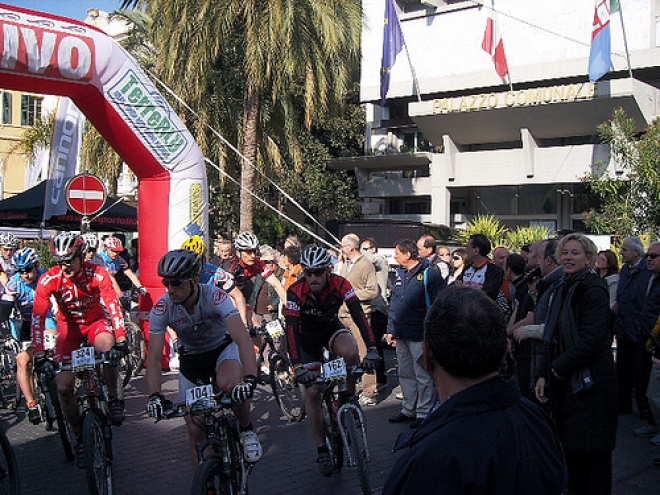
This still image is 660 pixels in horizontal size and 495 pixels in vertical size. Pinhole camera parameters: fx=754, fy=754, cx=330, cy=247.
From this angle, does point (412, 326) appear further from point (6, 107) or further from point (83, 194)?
point (6, 107)

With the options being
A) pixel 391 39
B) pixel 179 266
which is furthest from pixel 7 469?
pixel 391 39

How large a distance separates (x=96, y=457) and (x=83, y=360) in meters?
0.83

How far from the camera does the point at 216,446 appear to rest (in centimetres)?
488

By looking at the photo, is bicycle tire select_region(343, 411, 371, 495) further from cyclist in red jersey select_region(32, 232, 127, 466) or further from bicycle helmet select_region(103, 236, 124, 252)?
bicycle helmet select_region(103, 236, 124, 252)

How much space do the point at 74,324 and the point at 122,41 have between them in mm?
21301

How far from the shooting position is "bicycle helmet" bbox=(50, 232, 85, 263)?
6.57 m

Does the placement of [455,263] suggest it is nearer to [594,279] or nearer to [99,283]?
[99,283]

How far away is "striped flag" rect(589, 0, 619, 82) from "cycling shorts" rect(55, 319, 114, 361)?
19565 mm

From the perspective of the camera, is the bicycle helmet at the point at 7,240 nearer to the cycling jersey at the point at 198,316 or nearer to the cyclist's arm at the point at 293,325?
the cyclist's arm at the point at 293,325

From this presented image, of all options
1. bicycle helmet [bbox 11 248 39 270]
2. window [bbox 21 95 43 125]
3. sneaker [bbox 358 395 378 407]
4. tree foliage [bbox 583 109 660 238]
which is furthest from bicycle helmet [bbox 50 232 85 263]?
window [bbox 21 95 43 125]

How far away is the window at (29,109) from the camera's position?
40.7 metres

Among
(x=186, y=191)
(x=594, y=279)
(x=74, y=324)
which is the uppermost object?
(x=186, y=191)

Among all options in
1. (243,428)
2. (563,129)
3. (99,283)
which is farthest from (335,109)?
(243,428)

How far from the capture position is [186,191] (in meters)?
12.1
